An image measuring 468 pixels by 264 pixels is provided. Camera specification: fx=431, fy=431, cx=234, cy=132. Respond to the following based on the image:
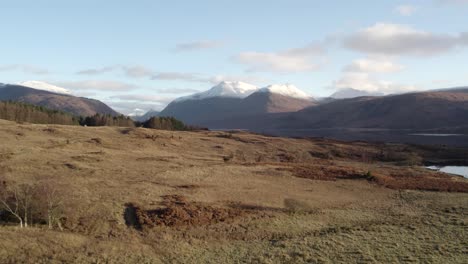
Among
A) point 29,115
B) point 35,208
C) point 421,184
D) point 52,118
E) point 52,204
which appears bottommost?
point 421,184

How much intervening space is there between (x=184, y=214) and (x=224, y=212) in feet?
11.6

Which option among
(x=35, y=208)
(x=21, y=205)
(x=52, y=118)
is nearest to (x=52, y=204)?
(x=35, y=208)

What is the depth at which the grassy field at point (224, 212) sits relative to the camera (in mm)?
27245

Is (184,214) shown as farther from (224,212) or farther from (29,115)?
A: (29,115)

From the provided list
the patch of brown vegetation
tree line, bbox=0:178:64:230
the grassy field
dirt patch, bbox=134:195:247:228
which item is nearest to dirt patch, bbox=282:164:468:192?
the patch of brown vegetation

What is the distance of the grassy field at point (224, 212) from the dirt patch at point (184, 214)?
9cm

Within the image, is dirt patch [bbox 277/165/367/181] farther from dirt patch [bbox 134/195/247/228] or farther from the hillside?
the hillside

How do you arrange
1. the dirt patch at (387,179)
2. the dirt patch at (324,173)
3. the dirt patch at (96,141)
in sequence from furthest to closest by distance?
the dirt patch at (96,141), the dirt patch at (324,173), the dirt patch at (387,179)

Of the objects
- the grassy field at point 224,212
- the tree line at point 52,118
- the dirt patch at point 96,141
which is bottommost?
the grassy field at point 224,212

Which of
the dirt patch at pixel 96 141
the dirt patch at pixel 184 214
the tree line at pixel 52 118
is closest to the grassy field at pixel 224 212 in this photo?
the dirt patch at pixel 184 214

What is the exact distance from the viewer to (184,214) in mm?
34688

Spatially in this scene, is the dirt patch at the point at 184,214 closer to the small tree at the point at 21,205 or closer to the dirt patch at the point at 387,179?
the small tree at the point at 21,205

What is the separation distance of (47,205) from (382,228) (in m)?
25.5

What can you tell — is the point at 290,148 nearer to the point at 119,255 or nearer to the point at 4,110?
the point at 119,255
